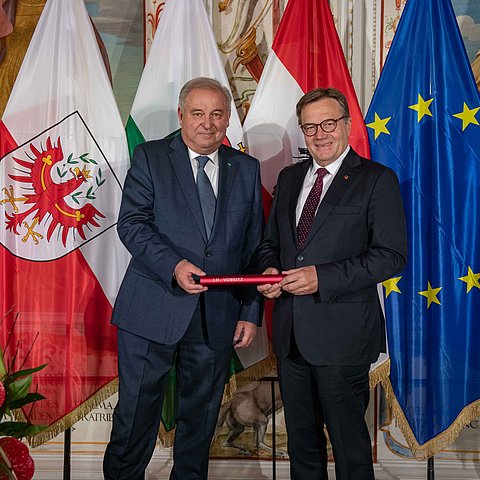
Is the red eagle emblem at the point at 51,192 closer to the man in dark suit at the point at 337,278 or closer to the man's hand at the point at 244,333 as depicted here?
the man's hand at the point at 244,333

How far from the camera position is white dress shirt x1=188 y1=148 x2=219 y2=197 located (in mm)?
2732

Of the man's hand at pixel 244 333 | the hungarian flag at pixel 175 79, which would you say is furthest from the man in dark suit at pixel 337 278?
the hungarian flag at pixel 175 79

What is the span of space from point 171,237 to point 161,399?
0.66 metres

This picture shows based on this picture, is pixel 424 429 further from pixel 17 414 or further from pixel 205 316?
pixel 17 414

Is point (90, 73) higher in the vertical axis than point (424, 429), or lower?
higher

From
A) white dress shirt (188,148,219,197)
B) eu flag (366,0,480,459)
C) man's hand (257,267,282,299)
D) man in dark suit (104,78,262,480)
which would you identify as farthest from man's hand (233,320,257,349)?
eu flag (366,0,480,459)

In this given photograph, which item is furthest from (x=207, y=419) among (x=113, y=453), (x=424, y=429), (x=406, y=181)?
(x=406, y=181)

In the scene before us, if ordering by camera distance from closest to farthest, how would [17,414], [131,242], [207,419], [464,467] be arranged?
1. [131,242]
2. [207,419]
3. [17,414]
4. [464,467]

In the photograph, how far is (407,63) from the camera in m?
3.20

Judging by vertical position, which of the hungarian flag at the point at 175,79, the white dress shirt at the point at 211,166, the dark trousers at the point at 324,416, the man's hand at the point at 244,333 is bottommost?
the dark trousers at the point at 324,416

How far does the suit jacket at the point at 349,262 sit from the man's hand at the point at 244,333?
24 centimetres

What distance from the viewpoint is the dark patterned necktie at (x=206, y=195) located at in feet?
8.84

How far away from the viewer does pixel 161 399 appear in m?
2.78

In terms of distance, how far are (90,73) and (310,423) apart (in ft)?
5.95
